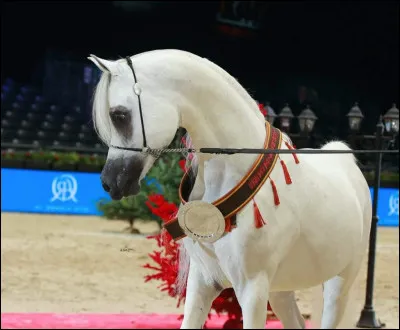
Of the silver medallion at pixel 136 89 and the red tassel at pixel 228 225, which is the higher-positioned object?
the silver medallion at pixel 136 89

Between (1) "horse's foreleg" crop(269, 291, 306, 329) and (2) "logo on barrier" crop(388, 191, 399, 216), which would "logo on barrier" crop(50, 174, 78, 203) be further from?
(1) "horse's foreleg" crop(269, 291, 306, 329)

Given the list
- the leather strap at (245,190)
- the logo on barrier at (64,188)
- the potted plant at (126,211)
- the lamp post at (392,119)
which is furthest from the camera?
the logo on barrier at (64,188)

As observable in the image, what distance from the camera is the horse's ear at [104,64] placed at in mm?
1423

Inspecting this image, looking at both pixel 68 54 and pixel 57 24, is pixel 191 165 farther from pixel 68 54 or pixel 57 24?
pixel 57 24

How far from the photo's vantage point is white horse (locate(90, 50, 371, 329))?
4.76 ft

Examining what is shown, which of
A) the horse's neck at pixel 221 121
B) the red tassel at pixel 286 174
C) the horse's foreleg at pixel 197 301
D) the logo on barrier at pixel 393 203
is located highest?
the horse's neck at pixel 221 121

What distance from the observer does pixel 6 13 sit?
16125 millimetres

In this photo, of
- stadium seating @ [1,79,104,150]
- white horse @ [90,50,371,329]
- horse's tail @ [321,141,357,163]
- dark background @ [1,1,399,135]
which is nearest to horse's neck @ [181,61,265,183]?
white horse @ [90,50,371,329]

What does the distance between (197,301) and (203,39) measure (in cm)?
1480

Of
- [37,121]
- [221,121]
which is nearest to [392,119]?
[221,121]

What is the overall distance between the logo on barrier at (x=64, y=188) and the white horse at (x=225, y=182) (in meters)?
9.16

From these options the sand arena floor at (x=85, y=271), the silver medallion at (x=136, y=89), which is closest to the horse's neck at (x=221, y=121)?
the silver medallion at (x=136, y=89)

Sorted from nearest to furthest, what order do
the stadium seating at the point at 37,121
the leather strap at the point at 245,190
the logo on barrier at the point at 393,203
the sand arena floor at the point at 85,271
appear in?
1. the leather strap at the point at 245,190
2. the sand arena floor at the point at 85,271
3. the logo on barrier at the point at 393,203
4. the stadium seating at the point at 37,121

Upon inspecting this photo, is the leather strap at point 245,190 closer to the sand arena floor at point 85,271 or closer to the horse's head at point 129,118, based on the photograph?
the horse's head at point 129,118
